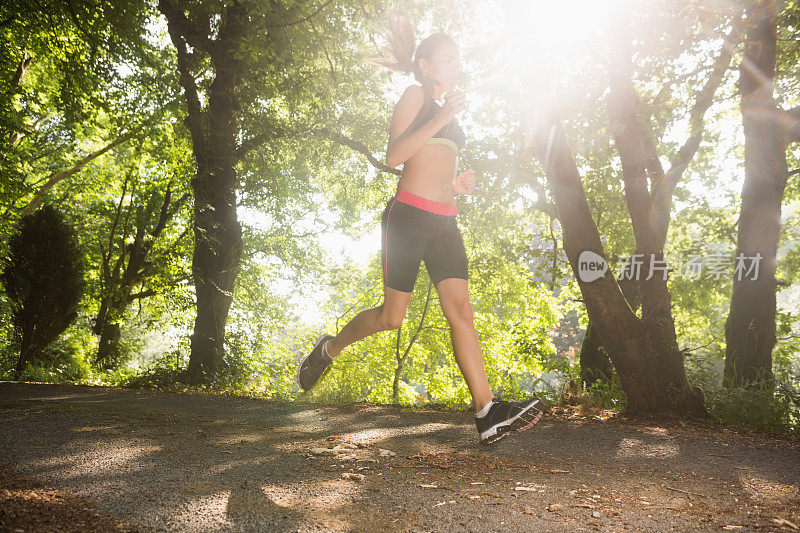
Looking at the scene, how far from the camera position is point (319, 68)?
8641mm

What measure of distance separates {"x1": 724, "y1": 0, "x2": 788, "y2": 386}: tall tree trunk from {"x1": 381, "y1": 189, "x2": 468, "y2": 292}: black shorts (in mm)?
6550

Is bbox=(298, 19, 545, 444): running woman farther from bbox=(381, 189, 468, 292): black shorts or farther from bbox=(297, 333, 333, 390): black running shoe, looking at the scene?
bbox=(297, 333, 333, 390): black running shoe

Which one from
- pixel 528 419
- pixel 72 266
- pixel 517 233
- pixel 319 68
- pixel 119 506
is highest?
pixel 319 68

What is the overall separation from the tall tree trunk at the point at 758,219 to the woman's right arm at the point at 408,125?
7.08m

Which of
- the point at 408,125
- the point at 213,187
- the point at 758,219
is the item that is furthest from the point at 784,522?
the point at 213,187

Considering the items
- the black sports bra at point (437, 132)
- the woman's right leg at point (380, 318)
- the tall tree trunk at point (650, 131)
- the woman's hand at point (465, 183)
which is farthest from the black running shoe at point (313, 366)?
the tall tree trunk at point (650, 131)

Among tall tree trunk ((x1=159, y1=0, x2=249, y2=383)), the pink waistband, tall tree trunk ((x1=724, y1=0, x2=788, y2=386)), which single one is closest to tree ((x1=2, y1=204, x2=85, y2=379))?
tall tree trunk ((x1=159, y1=0, x2=249, y2=383))

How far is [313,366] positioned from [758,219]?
792 centimetres

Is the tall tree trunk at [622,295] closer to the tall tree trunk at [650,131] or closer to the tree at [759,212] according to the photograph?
the tall tree trunk at [650,131]

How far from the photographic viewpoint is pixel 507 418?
10.1 feet

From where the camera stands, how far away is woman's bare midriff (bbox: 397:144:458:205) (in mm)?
3234

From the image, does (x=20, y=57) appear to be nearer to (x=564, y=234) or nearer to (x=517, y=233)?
(x=517, y=233)

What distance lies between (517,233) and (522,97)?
21.8 ft

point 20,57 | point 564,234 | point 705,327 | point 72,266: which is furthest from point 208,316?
point 705,327
